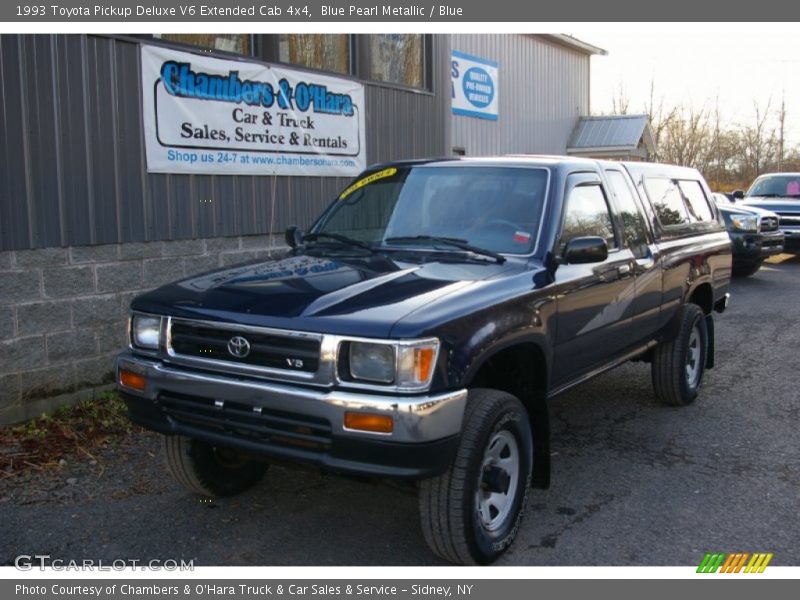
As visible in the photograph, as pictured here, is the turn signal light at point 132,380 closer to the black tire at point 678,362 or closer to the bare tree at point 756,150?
the black tire at point 678,362

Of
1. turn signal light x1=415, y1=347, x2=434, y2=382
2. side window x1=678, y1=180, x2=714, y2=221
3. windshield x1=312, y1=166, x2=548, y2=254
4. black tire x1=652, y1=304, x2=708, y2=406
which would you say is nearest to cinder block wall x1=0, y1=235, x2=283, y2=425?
windshield x1=312, y1=166, x2=548, y2=254

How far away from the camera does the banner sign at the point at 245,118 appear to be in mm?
6902

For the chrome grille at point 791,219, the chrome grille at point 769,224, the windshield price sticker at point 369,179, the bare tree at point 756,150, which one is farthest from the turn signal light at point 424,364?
the bare tree at point 756,150

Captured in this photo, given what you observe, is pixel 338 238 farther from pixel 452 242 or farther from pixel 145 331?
pixel 145 331

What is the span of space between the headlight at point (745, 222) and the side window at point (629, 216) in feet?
31.2

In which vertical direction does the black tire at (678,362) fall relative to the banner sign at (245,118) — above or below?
below

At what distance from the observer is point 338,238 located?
5109 millimetres

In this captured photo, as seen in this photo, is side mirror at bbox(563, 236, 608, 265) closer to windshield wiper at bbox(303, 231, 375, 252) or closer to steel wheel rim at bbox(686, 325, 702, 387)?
windshield wiper at bbox(303, 231, 375, 252)

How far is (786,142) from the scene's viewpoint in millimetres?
46438

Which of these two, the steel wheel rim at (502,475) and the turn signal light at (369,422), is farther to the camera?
the steel wheel rim at (502,475)

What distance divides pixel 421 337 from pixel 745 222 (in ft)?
41.5

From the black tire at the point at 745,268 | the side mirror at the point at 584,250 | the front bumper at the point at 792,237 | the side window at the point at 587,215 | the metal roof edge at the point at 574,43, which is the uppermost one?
the metal roof edge at the point at 574,43

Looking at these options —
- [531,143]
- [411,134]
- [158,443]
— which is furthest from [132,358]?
[531,143]

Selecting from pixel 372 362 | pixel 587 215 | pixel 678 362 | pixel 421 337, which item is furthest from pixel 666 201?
pixel 372 362
